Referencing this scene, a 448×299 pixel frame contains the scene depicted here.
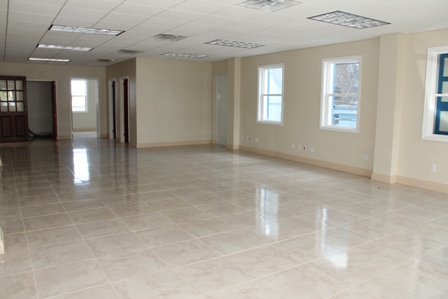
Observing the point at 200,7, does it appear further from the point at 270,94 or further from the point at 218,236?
the point at 270,94

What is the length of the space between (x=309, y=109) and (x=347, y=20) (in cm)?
292

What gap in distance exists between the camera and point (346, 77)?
7516 millimetres

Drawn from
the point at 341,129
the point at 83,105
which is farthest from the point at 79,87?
the point at 341,129

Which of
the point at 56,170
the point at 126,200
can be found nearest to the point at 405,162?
the point at 126,200

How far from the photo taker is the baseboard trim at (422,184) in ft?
19.5

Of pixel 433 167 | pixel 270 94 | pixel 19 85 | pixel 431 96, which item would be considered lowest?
pixel 433 167

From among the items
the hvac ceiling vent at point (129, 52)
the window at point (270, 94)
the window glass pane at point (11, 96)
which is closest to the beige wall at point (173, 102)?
the hvac ceiling vent at point (129, 52)

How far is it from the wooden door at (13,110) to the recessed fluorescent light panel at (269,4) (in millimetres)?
9732

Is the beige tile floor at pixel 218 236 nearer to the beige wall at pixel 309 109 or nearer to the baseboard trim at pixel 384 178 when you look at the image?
the baseboard trim at pixel 384 178

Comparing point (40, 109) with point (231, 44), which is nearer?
point (231, 44)

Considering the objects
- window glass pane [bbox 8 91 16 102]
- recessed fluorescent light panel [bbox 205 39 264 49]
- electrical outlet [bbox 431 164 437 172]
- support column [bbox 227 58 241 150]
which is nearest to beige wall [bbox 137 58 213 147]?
support column [bbox 227 58 241 150]

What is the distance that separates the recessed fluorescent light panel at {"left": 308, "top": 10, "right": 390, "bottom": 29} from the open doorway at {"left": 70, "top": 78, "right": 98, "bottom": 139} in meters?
12.2

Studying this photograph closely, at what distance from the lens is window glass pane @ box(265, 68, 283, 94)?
9.30 m

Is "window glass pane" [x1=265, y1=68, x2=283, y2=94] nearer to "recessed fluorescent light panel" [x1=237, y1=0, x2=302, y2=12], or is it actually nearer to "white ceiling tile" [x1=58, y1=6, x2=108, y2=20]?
"recessed fluorescent light panel" [x1=237, y1=0, x2=302, y2=12]
